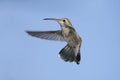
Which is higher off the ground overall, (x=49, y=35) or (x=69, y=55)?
(x=49, y=35)

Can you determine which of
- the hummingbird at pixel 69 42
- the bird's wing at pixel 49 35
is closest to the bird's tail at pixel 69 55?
the hummingbird at pixel 69 42

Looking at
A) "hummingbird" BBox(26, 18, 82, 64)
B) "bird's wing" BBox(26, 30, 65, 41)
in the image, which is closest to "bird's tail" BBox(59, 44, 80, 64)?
"hummingbird" BBox(26, 18, 82, 64)

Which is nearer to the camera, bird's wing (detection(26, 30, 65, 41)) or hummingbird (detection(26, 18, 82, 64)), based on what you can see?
hummingbird (detection(26, 18, 82, 64))

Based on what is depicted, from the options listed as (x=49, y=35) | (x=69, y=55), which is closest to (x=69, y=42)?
(x=69, y=55)

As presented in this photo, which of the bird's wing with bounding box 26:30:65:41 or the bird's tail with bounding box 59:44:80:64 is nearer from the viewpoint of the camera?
the bird's tail with bounding box 59:44:80:64

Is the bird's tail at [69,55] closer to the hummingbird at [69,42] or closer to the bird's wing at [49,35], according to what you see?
the hummingbird at [69,42]

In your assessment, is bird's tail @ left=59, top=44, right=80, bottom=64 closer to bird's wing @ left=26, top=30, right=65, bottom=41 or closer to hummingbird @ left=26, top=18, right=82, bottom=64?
hummingbird @ left=26, top=18, right=82, bottom=64

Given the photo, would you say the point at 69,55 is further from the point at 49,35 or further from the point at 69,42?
the point at 49,35

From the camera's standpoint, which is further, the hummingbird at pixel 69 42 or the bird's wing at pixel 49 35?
the bird's wing at pixel 49 35

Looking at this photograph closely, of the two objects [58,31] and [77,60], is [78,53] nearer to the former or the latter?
[77,60]

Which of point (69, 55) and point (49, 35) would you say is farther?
point (49, 35)

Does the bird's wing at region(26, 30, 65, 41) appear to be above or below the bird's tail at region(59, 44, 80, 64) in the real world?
above

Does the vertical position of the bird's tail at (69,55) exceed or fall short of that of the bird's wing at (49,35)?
it falls short

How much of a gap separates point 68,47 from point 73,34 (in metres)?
0.13
